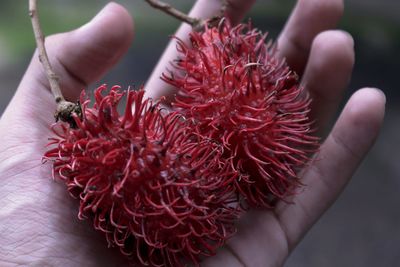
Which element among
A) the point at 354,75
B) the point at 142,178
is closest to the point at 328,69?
the point at 142,178

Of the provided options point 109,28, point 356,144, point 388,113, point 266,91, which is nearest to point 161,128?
point 266,91

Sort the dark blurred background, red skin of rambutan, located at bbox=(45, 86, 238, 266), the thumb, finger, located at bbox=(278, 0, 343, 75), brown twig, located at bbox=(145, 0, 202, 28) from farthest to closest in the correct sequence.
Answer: the dark blurred background → finger, located at bbox=(278, 0, 343, 75) → brown twig, located at bbox=(145, 0, 202, 28) → the thumb → red skin of rambutan, located at bbox=(45, 86, 238, 266)

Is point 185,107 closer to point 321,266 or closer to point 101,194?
point 101,194

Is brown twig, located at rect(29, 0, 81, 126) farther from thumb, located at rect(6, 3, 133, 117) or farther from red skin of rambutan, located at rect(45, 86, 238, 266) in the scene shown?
thumb, located at rect(6, 3, 133, 117)

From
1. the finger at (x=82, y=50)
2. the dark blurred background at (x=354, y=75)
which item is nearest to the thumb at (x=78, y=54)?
the finger at (x=82, y=50)

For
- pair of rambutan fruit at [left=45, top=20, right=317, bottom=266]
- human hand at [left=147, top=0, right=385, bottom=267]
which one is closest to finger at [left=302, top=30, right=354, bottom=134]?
human hand at [left=147, top=0, right=385, bottom=267]
